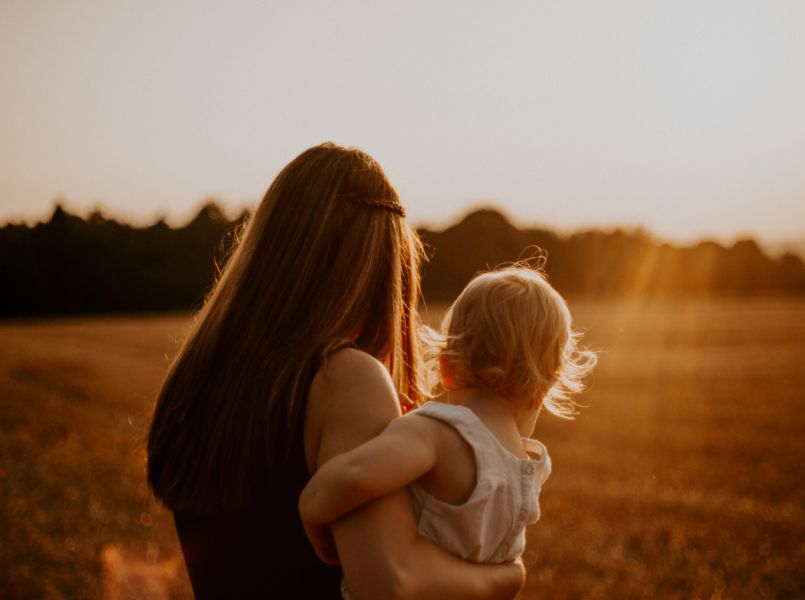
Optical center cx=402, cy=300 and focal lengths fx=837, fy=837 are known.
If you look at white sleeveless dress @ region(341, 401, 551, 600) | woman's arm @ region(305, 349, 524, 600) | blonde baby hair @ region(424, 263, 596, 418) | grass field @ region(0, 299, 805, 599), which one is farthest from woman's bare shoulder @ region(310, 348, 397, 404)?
grass field @ region(0, 299, 805, 599)

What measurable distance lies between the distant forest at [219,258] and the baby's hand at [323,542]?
29.8ft

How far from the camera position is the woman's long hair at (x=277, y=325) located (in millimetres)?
1647

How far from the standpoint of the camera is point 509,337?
6.82 feet

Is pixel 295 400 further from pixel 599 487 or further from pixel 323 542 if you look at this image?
pixel 599 487

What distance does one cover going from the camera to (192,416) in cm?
177

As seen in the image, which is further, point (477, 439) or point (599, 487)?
point (599, 487)

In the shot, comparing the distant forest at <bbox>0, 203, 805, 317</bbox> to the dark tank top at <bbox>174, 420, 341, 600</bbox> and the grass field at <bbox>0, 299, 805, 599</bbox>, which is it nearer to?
the grass field at <bbox>0, 299, 805, 599</bbox>

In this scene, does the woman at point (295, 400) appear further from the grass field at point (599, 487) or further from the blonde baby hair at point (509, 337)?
the grass field at point (599, 487)

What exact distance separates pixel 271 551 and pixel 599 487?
32.3 feet

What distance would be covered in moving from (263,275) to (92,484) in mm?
8326

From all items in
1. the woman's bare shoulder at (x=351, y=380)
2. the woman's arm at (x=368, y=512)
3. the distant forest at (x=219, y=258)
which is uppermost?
the woman's bare shoulder at (x=351, y=380)

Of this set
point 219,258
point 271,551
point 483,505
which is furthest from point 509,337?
point 219,258

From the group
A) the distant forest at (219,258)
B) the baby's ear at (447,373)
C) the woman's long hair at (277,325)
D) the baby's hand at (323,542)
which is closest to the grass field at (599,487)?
the woman's long hair at (277,325)

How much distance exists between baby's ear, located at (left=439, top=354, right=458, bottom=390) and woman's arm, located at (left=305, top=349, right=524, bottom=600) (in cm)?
52
